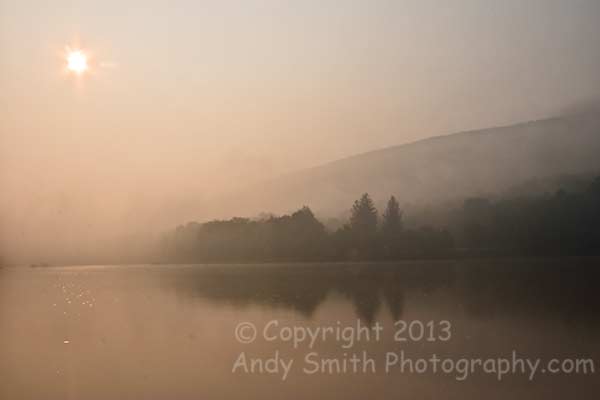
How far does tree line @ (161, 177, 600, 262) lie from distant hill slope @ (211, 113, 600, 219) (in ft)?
0.33

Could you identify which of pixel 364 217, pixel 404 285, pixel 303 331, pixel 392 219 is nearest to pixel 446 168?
pixel 392 219

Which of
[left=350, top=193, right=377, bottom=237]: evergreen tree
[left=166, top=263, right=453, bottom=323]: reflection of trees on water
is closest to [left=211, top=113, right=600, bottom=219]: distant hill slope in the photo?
[left=350, top=193, right=377, bottom=237]: evergreen tree

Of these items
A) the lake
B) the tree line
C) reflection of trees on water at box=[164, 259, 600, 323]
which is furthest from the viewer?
the tree line

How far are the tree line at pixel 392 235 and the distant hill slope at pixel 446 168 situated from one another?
10 cm

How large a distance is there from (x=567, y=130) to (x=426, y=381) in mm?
2484

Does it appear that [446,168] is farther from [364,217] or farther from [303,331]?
[303,331]

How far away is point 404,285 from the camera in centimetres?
379

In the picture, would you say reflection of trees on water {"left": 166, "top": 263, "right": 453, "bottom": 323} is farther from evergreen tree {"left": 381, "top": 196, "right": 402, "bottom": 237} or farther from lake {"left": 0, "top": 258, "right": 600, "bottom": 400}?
evergreen tree {"left": 381, "top": 196, "right": 402, "bottom": 237}

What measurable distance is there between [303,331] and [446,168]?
1845 millimetres

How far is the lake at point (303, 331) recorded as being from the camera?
272cm

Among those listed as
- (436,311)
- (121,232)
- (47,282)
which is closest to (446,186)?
(436,311)

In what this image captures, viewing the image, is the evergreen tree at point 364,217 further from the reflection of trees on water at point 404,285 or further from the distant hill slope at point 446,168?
the reflection of trees on water at point 404,285

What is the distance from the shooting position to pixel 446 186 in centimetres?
433

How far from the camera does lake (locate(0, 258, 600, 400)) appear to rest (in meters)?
2.72
